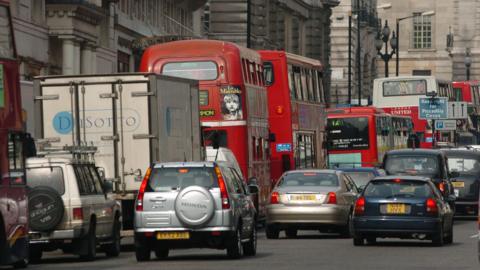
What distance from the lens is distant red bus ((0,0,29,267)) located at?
77.5ft

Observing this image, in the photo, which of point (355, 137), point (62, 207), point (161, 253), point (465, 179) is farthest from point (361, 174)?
point (355, 137)

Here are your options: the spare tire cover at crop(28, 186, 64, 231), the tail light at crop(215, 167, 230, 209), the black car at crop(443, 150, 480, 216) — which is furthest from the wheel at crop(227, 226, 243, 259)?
the black car at crop(443, 150, 480, 216)

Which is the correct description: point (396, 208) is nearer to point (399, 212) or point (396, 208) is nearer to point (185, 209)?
point (399, 212)

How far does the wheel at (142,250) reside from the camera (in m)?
26.2

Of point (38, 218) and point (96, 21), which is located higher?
point (96, 21)

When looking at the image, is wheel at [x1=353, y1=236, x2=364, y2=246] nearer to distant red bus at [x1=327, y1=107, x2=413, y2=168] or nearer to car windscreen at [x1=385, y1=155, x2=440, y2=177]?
car windscreen at [x1=385, y1=155, x2=440, y2=177]

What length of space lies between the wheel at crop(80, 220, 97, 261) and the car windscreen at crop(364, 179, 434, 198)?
6.62 m

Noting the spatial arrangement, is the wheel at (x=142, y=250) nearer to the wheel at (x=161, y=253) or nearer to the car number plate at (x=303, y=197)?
the wheel at (x=161, y=253)

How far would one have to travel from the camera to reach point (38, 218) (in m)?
26.2

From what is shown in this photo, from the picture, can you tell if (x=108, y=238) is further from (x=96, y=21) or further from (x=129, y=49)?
(x=129, y=49)

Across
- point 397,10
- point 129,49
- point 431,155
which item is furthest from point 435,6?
point 431,155

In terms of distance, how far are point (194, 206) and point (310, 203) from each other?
28.1ft

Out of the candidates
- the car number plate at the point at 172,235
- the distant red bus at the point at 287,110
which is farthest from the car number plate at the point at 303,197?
the distant red bus at the point at 287,110

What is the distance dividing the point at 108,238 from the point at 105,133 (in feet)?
11.5
